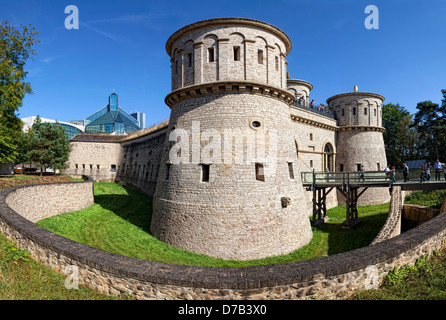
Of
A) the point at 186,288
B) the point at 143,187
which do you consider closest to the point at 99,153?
the point at 143,187

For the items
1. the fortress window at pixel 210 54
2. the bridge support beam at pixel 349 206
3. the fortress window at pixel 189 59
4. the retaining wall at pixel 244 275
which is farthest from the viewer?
the bridge support beam at pixel 349 206

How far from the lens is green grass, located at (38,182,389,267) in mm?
11781

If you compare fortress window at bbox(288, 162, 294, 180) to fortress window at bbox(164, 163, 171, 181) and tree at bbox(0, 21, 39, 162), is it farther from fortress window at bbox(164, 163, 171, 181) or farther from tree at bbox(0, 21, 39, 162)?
tree at bbox(0, 21, 39, 162)

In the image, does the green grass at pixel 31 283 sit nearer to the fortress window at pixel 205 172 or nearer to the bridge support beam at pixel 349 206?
the fortress window at pixel 205 172

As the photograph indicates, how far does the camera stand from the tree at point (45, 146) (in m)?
25.3

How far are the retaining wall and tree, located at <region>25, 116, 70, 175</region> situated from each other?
82.3ft

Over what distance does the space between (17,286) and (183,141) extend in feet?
31.4

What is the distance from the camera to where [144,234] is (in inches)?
573

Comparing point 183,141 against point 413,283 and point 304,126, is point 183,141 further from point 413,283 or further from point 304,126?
point 304,126

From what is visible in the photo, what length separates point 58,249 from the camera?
5660 millimetres

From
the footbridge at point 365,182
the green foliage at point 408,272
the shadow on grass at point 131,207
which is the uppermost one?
the footbridge at point 365,182

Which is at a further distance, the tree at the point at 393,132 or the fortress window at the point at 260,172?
the tree at the point at 393,132

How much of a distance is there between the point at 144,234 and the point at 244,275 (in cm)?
1138

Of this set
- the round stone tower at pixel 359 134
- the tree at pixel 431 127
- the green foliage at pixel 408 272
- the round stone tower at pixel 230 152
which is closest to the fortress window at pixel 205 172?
the round stone tower at pixel 230 152
